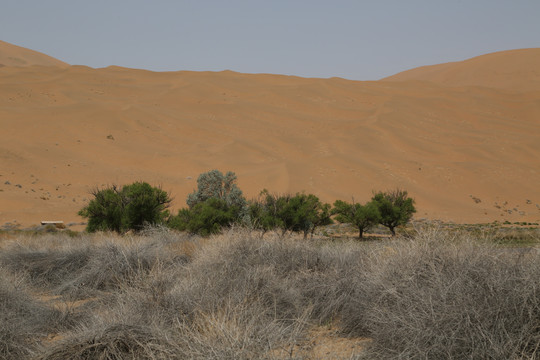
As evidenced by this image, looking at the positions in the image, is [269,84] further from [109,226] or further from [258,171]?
[109,226]

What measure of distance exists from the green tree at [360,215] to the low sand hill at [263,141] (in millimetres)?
10824

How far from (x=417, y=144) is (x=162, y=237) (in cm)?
4216

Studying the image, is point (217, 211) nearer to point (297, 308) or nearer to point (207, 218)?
point (207, 218)

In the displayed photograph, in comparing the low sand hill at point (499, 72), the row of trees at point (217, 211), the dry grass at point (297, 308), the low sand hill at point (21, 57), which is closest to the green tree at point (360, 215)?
the row of trees at point (217, 211)

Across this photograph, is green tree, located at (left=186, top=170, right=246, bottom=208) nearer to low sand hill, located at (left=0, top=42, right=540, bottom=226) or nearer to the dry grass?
low sand hill, located at (left=0, top=42, right=540, bottom=226)

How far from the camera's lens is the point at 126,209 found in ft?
62.3

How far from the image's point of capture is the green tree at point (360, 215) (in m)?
23.7

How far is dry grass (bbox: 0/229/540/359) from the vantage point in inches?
184

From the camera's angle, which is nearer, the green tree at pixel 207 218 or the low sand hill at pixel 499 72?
the green tree at pixel 207 218

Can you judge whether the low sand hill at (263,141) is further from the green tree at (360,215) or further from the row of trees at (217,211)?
the green tree at (360,215)

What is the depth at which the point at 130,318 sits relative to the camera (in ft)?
19.1

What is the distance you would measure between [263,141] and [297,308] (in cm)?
4236

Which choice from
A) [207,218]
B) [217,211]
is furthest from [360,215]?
[207,218]

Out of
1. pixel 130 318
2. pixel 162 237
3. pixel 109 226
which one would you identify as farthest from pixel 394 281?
pixel 109 226
